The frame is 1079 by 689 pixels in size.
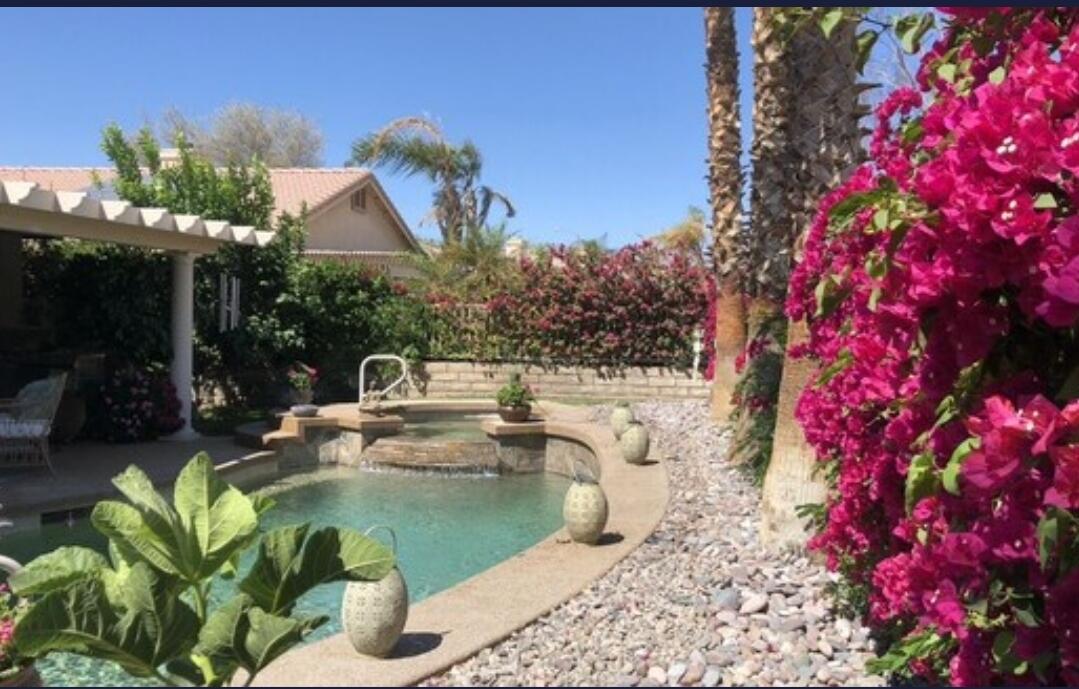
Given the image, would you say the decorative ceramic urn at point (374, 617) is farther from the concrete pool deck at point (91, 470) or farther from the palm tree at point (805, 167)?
the concrete pool deck at point (91, 470)

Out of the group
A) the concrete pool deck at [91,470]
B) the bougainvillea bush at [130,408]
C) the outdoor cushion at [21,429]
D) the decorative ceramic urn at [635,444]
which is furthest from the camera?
the bougainvillea bush at [130,408]

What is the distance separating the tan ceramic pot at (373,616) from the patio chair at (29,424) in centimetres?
694

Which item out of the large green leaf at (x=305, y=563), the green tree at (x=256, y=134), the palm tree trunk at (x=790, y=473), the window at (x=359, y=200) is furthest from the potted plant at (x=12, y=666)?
the green tree at (x=256, y=134)

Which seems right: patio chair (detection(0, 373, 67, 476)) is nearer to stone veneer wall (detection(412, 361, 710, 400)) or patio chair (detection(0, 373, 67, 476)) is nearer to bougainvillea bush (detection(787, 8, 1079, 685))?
stone veneer wall (detection(412, 361, 710, 400))

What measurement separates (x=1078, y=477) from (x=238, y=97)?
49019 mm

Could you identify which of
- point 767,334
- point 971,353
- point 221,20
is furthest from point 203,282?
point 971,353

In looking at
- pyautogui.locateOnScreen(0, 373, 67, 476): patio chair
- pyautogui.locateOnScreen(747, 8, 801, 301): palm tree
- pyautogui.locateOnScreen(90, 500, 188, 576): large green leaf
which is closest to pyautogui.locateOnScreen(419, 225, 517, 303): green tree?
pyautogui.locateOnScreen(0, 373, 67, 476): patio chair

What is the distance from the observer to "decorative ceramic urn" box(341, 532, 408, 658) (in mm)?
3961

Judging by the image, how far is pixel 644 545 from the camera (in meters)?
6.01

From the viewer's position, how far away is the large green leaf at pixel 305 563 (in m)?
2.43

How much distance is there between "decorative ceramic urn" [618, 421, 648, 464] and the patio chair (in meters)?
6.09

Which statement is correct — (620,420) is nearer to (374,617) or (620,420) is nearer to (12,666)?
(374,617)

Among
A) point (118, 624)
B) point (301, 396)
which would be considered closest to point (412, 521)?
point (118, 624)

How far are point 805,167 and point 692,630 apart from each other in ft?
11.4
